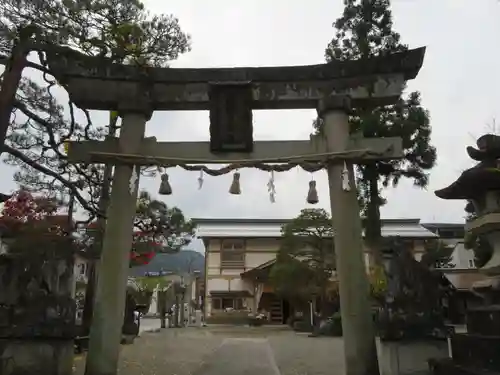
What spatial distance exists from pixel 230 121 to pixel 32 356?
486 cm

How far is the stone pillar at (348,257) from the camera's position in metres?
6.61

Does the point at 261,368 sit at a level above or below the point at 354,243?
below

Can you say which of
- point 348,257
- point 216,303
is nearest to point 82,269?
point 216,303

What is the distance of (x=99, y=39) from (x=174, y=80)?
2.33 m

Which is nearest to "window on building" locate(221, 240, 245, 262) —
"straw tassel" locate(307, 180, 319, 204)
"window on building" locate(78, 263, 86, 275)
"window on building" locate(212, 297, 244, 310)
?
"window on building" locate(212, 297, 244, 310)

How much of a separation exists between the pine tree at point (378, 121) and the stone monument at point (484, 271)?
7253 mm

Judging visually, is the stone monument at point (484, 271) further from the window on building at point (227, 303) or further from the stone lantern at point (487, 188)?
the window on building at point (227, 303)

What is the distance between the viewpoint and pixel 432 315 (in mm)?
7508

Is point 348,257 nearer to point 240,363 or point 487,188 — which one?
point 487,188

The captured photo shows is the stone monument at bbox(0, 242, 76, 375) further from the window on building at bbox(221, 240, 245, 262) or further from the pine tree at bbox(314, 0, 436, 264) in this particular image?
the window on building at bbox(221, 240, 245, 262)

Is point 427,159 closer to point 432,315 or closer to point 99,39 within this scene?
point 432,315

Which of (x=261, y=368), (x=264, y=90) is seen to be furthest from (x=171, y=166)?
(x=261, y=368)

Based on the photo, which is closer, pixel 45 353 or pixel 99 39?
pixel 45 353

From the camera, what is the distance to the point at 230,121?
7.62 metres
